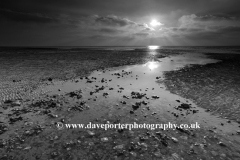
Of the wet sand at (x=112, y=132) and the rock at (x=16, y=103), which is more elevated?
the rock at (x=16, y=103)

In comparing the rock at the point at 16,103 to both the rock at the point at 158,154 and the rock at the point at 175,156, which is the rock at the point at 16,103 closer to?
the rock at the point at 158,154

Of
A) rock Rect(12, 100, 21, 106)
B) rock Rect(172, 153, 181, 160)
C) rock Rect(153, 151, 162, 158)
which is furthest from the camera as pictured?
rock Rect(12, 100, 21, 106)

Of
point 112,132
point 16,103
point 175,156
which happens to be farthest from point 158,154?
point 16,103

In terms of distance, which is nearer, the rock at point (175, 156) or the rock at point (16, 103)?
the rock at point (175, 156)

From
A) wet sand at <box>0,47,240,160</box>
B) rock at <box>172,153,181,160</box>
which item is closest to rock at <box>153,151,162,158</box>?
wet sand at <box>0,47,240,160</box>

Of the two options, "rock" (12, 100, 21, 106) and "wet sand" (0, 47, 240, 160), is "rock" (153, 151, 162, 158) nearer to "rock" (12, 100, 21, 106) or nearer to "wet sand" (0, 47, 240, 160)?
"wet sand" (0, 47, 240, 160)

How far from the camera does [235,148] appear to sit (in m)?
6.38

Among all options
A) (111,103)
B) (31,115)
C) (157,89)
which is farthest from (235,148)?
(31,115)

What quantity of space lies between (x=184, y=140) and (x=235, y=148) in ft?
7.13

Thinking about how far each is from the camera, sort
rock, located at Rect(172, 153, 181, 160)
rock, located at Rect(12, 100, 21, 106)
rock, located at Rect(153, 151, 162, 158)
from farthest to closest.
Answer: rock, located at Rect(12, 100, 21, 106) < rock, located at Rect(153, 151, 162, 158) < rock, located at Rect(172, 153, 181, 160)

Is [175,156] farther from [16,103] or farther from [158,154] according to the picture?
[16,103]

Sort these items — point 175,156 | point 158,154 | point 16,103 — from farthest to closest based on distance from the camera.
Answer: point 16,103 < point 158,154 < point 175,156

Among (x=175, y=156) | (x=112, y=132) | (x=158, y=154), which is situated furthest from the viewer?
(x=112, y=132)

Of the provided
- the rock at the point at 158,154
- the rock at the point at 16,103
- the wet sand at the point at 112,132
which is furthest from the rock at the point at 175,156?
the rock at the point at 16,103
